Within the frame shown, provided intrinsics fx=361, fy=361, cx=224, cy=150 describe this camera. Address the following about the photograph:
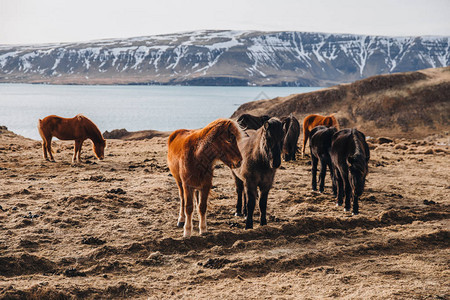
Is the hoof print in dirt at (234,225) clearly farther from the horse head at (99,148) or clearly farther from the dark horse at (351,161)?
the horse head at (99,148)

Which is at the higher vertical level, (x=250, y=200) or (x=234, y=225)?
(x=250, y=200)

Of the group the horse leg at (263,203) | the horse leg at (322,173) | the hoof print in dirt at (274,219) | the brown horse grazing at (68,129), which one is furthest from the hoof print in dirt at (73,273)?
the brown horse grazing at (68,129)

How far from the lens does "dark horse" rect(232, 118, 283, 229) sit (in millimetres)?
6805

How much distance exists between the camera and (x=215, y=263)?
20.5ft

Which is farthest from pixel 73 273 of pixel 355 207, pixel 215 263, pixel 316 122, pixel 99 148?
pixel 316 122

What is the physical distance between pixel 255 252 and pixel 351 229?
275 centimetres

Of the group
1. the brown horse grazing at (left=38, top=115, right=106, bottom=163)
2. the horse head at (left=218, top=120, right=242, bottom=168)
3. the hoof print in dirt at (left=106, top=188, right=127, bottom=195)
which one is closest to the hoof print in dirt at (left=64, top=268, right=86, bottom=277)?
the horse head at (left=218, top=120, right=242, bottom=168)

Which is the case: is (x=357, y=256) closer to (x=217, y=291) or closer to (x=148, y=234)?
(x=217, y=291)

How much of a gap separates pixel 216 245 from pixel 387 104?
33818mm

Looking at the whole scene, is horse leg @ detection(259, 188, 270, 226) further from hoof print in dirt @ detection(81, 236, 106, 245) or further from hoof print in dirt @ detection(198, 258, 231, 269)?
hoof print in dirt @ detection(81, 236, 106, 245)

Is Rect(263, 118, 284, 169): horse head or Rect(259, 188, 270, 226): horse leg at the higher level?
Rect(263, 118, 284, 169): horse head

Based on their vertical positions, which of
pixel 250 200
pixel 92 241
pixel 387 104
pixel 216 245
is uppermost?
pixel 387 104

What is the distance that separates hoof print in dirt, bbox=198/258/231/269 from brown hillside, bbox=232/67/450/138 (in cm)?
2993

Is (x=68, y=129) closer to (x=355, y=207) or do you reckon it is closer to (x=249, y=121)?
(x=249, y=121)
